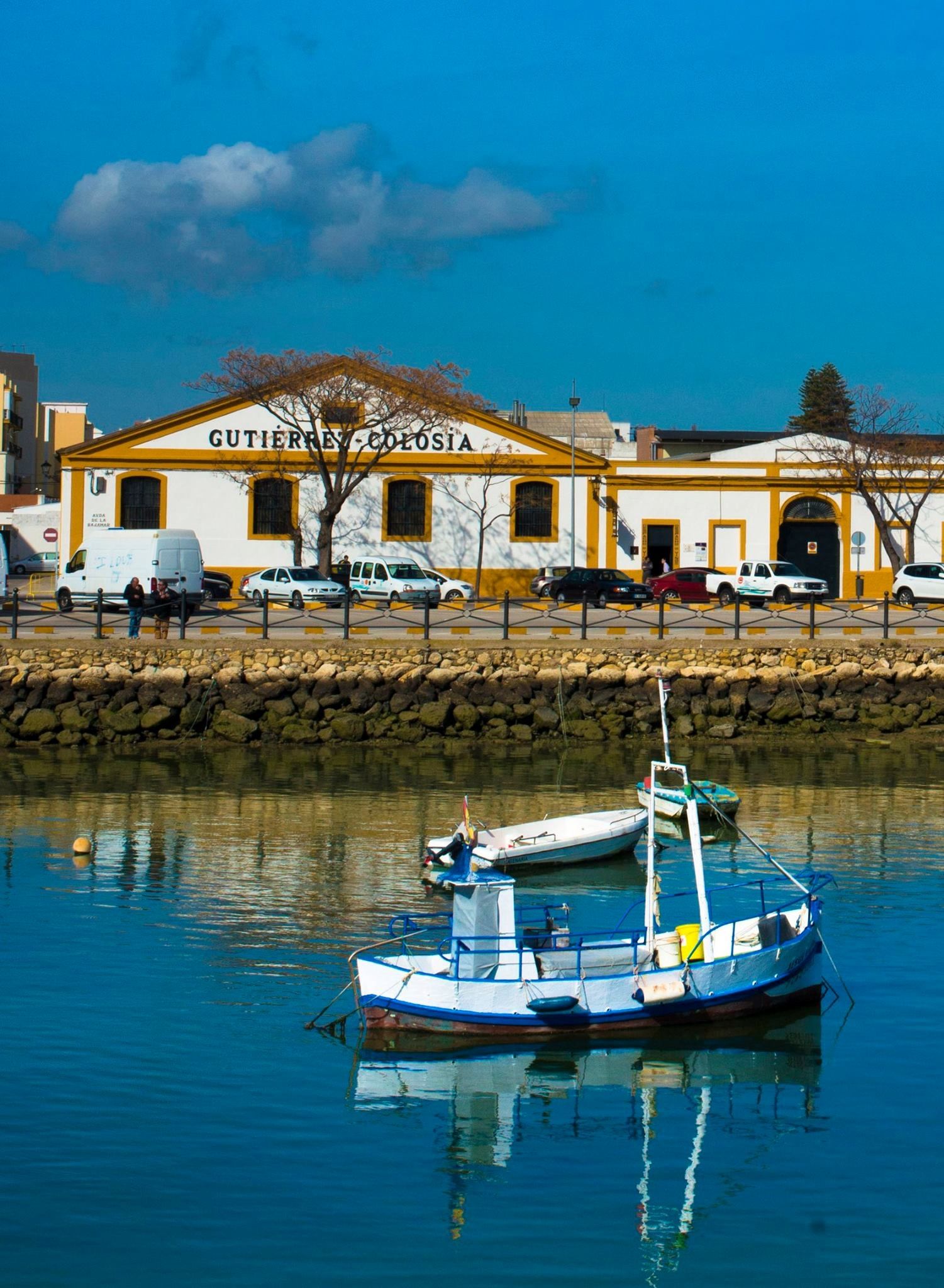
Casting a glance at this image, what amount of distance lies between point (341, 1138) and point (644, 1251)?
3.02 metres

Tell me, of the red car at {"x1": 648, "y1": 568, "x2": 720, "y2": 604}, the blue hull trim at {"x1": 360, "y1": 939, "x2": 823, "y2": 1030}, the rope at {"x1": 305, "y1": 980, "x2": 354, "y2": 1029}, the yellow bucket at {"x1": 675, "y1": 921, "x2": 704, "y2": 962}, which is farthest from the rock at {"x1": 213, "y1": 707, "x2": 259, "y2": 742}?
the red car at {"x1": 648, "y1": 568, "x2": 720, "y2": 604}

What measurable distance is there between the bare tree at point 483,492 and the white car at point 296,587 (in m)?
8.78

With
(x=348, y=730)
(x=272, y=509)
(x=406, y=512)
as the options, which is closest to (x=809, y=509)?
(x=406, y=512)

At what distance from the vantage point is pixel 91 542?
42875 millimetres

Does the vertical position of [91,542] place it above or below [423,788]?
above

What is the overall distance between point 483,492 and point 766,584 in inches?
435

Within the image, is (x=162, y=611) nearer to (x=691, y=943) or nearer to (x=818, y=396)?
(x=691, y=943)

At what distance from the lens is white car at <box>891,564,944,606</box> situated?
5059 cm

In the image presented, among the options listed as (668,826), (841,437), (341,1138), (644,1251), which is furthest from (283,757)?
(841,437)

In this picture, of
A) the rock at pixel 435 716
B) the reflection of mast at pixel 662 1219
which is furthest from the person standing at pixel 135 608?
the reflection of mast at pixel 662 1219

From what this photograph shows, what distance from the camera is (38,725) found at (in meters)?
33.2

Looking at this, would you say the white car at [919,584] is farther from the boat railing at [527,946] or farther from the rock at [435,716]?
the boat railing at [527,946]

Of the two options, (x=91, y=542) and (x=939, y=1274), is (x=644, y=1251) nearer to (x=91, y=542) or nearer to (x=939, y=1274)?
(x=939, y=1274)

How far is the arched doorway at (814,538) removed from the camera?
190ft
